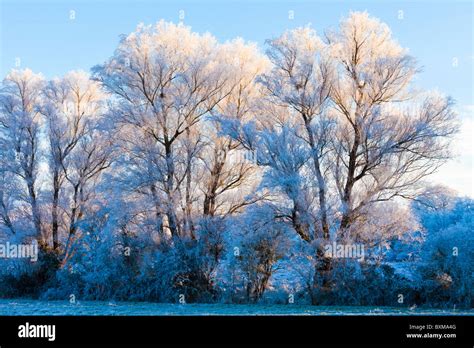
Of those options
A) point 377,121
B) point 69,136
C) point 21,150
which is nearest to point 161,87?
point 69,136

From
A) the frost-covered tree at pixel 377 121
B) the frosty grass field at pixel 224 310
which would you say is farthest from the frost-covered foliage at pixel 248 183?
the frosty grass field at pixel 224 310

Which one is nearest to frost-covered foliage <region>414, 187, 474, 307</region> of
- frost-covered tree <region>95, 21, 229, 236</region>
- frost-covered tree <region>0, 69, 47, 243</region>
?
frost-covered tree <region>95, 21, 229, 236</region>

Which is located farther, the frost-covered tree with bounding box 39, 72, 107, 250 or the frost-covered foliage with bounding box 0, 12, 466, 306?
the frost-covered tree with bounding box 39, 72, 107, 250

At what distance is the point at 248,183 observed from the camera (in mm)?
25219

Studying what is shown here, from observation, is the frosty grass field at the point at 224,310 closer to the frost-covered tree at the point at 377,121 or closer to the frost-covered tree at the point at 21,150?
the frost-covered tree at the point at 377,121

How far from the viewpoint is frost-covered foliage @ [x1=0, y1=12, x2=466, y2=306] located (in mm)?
19406

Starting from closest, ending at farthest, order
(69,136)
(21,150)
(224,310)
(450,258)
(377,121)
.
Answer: (224,310) → (450,258) → (377,121) → (21,150) → (69,136)

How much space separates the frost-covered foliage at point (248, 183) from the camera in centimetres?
1941

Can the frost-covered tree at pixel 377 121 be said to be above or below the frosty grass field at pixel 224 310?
above

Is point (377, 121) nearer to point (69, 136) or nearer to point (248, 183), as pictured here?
point (248, 183)

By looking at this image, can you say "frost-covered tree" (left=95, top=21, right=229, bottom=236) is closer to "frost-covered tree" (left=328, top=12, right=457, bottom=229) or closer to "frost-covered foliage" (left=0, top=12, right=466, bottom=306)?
"frost-covered foliage" (left=0, top=12, right=466, bottom=306)

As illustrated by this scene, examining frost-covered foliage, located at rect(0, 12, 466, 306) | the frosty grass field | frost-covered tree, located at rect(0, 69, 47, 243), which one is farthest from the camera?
frost-covered tree, located at rect(0, 69, 47, 243)

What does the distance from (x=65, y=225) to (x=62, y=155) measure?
3.68m

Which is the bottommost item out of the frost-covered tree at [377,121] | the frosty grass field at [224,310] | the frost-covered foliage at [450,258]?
the frosty grass field at [224,310]
